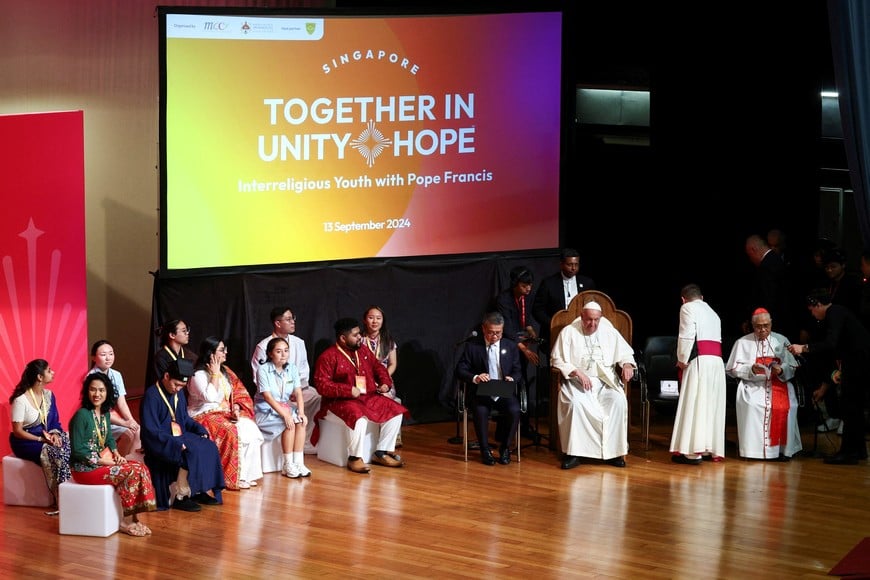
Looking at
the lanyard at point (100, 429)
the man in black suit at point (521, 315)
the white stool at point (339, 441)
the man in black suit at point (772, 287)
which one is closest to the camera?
the lanyard at point (100, 429)

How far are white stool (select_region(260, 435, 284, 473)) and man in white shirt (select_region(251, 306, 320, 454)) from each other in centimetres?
52

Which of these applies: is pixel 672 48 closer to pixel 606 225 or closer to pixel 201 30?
pixel 606 225

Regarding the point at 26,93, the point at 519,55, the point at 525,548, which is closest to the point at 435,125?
the point at 519,55

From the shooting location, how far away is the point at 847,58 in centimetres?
574

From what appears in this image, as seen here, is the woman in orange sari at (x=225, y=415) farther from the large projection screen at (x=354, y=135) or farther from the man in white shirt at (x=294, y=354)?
the large projection screen at (x=354, y=135)

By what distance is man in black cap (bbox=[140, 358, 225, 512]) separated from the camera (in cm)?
747

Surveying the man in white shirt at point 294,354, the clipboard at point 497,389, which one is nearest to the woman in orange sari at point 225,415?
the man in white shirt at point 294,354

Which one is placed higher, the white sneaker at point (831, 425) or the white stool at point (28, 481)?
the white sneaker at point (831, 425)

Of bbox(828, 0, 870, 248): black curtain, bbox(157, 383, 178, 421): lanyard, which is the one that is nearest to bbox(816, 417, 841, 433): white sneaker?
bbox(828, 0, 870, 248): black curtain

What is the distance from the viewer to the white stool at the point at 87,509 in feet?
22.9

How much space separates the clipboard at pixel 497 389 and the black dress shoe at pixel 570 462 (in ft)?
1.84

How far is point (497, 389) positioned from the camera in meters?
8.83

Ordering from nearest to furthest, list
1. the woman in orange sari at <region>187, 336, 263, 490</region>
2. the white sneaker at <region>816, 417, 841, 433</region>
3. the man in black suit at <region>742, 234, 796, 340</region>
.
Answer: the woman in orange sari at <region>187, 336, 263, 490</region>
the man in black suit at <region>742, 234, 796, 340</region>
the white sneaker at <region>816, 417, 841, 433</region>

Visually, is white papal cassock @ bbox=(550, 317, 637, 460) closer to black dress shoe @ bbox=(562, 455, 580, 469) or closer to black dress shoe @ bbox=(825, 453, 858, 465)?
black dress shoe @ bbox=(562, 455, 580, 469)
